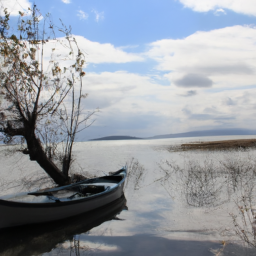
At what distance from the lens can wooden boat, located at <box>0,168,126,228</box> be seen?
825 centimetres

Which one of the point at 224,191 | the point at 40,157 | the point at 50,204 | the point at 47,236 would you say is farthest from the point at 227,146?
the point at 47,236

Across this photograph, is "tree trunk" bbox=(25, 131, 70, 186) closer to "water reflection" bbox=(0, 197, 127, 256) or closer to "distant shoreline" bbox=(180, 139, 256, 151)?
"water reflection" bbox=(0, 197, 127, 256)

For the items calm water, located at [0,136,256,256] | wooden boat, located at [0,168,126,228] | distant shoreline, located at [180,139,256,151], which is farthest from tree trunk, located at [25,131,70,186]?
distant shoreline, located at [180,139,256,151]

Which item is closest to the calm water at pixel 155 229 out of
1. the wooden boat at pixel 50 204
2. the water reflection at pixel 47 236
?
the water reflection at pixel 47 236

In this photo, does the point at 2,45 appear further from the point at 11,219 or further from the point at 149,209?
the point at 149,209

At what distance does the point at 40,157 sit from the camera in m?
13.4

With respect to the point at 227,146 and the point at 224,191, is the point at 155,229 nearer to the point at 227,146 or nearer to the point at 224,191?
the point at 224,191

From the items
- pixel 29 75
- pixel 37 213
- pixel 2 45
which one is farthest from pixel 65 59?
pixel 37 213

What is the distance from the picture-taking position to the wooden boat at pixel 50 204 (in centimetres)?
825

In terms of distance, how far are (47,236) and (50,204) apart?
1018 millimetres

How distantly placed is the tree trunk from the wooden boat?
7.97 feet

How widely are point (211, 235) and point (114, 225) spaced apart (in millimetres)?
3440

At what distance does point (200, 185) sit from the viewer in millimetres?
15352

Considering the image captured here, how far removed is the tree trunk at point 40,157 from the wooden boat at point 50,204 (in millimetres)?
2430
